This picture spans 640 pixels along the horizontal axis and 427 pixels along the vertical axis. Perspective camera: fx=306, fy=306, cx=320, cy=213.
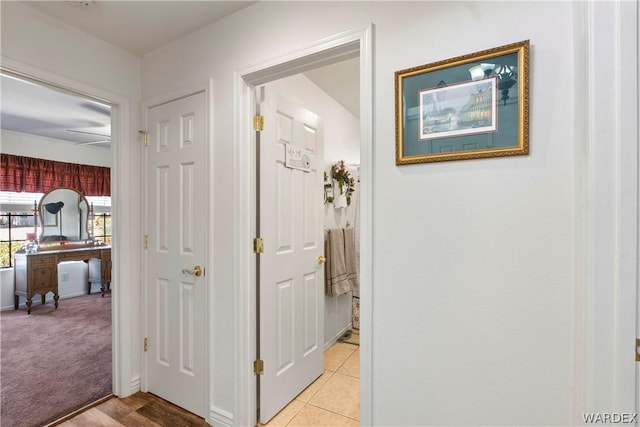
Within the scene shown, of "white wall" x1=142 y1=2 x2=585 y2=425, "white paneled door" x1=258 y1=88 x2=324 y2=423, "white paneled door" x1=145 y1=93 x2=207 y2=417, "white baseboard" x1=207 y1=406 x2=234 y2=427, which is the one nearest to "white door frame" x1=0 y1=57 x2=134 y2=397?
"white paneled door" x1=145 y1=93 x2=207 y2=417

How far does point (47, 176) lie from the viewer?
4598 millimetres

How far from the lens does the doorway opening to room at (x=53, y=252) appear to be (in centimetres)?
234

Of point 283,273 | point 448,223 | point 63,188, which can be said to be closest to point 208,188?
point 283,273

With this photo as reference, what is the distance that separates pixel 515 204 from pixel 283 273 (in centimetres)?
138

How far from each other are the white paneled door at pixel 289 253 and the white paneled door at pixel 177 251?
1.29ft

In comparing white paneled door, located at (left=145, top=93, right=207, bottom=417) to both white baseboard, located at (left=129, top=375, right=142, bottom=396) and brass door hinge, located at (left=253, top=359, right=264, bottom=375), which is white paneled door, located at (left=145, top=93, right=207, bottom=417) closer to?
white baseboard, located at (left=129, top=375, right=142, bottom=396)

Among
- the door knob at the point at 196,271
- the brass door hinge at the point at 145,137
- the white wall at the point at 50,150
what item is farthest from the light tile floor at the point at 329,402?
the white wall at the point at 50,150

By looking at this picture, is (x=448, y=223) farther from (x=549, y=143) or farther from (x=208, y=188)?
(x=208, y=188)

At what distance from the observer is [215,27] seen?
6.03 feet

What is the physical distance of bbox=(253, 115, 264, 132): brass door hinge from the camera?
181 cm

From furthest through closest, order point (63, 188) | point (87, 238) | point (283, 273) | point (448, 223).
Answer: point (87, 238), point (63, 188), point (283, 273), point (448, 223)

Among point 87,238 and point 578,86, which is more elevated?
point 578,86

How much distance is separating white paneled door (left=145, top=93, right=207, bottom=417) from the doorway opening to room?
0.47 m

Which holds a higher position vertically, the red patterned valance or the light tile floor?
the red patterned valance
